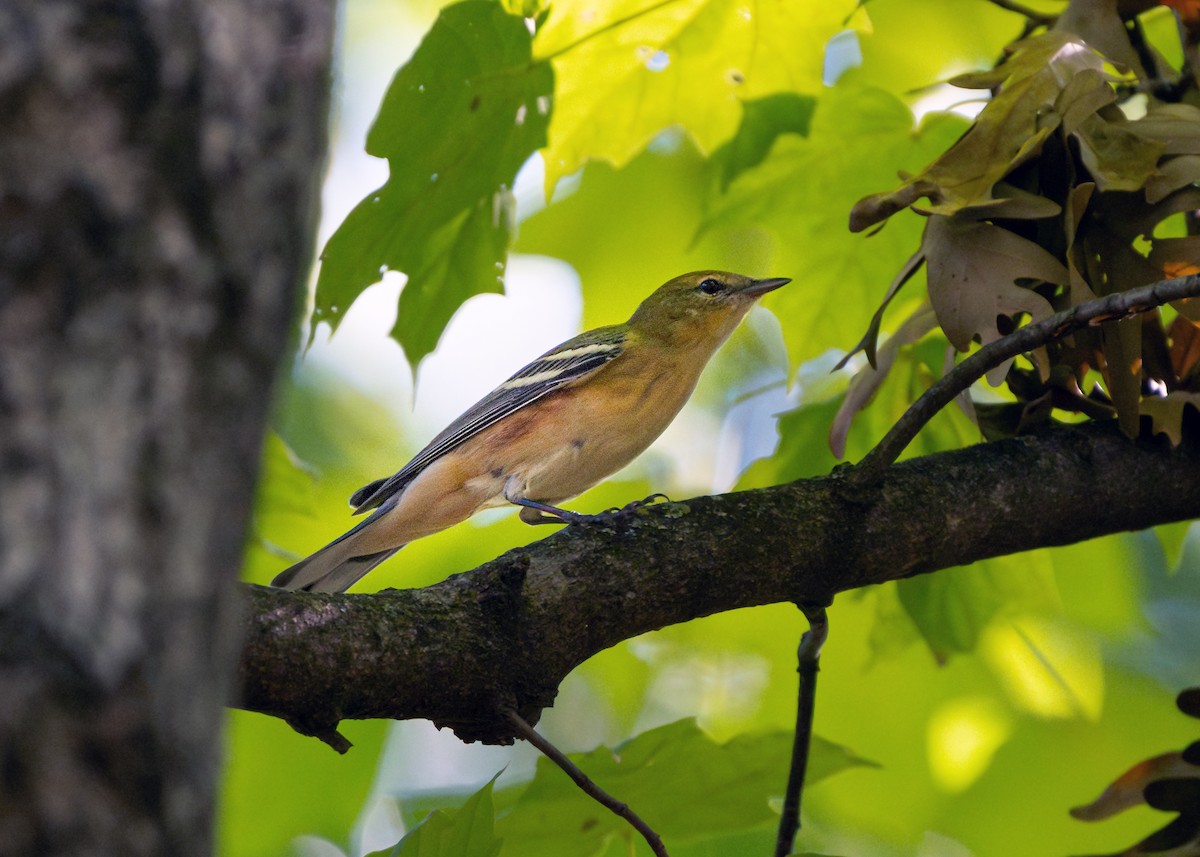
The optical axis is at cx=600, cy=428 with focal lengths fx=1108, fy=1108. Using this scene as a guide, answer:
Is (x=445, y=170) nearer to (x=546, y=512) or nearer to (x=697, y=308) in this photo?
(x=546, y=512)

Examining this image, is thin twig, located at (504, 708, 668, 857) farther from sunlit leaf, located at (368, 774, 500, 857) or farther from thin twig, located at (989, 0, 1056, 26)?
thin twig, located at (989, 0, 1056, 26)

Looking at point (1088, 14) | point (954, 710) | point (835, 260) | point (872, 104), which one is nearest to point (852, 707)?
point (954, 710)

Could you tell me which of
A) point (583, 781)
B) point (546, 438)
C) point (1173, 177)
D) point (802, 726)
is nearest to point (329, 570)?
point (546, 438)

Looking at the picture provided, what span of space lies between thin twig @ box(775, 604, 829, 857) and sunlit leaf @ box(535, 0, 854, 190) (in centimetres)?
161

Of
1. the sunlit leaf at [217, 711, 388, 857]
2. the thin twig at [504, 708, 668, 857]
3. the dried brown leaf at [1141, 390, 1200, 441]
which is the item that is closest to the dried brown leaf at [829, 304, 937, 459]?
the dried brown leaf at [1141, 390, 1200, 441]

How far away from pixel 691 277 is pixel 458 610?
9.85ft

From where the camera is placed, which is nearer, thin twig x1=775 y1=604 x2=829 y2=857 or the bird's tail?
thin twig x1=775 y1=604 x2=829 y2=857

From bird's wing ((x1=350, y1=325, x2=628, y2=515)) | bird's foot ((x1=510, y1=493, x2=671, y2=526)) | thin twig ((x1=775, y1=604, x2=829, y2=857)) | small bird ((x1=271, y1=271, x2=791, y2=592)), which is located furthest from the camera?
bird's wing ((x1=350, y1=325, x2=628, y2=515))

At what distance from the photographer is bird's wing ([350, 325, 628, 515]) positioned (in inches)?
174

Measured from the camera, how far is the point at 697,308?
4.77 metres

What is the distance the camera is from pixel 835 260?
11.9ft

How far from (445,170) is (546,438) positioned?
1429 millimetres

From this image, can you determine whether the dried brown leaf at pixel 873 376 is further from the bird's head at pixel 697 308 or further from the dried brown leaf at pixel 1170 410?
the bird's head at pixel 697 308

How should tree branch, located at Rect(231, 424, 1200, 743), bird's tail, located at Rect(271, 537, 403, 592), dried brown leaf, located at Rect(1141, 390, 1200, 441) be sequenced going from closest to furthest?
1. tree branch, located at Rect(231, 424, 1200, 743)
2. dried brown leaf, located at Rect(1141, 390, 1200, 441)
3. bird's tail, located at Rect(271, 537, 403, 592)
